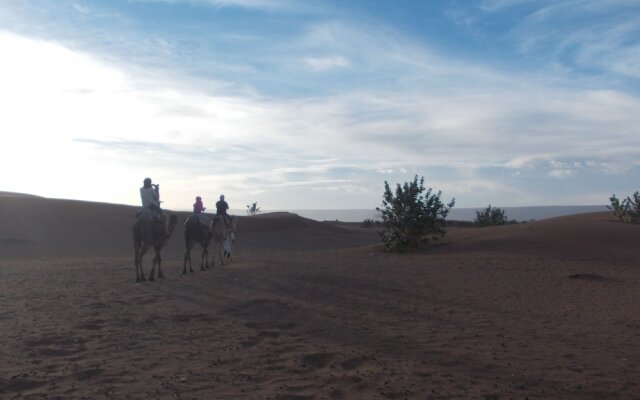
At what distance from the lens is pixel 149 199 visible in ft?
58.2

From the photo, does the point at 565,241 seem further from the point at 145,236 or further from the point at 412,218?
the point at 145,236

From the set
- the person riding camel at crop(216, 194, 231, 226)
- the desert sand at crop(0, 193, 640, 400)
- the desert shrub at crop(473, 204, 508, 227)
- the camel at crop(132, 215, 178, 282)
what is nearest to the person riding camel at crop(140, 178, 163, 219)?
the camel at crop(132, 215, 178, 282)

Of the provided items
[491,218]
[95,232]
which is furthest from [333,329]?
[491,218]

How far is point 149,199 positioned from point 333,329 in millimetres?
8348

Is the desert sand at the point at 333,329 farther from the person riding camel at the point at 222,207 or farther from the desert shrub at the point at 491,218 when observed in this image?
the desert shrub at the point at 491,218

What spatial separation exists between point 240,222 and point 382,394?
1725 inches

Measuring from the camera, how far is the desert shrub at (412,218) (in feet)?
92.8

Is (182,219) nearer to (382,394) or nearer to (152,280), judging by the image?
(152,280)

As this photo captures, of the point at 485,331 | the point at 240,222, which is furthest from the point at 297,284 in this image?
the point at 240,222

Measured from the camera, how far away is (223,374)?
845 centimetres

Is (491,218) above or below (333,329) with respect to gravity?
above

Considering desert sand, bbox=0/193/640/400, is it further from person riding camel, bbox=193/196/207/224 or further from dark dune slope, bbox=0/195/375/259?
dark dune slope, bbox=0/195/375/259

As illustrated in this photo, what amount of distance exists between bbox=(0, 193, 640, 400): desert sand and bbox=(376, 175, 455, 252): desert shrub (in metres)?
4.42

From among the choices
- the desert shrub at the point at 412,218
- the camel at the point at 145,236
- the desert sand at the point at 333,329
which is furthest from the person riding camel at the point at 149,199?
the desert shrub at the point at 412,218
